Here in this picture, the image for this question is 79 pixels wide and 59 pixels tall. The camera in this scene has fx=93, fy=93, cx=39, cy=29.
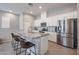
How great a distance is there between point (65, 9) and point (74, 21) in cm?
80

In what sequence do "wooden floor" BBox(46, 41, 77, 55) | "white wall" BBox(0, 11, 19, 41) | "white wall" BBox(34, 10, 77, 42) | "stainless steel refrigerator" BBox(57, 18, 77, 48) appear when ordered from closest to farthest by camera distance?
"wooden floor" BBox(46, 41, 77, 55), "white wall" BBox(0, 11, 19, 41), "stainless steel refrigerator" BBox(57, 18, 77, 48), "white wall" BBox(34, 10, 77, 42)

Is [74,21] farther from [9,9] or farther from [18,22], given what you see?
[9,9]

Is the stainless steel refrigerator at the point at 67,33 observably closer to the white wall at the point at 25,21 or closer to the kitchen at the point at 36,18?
the kitchen at the point at 36,18

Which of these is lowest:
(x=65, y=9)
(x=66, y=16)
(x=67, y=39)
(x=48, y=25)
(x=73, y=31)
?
(x=67, y=39)

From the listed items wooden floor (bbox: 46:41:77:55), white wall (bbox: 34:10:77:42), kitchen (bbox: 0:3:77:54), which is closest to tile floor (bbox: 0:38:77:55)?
wooden floor (bbox: 46:41:77:55)

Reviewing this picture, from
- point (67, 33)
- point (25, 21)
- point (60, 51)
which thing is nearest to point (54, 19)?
point (67, 33)

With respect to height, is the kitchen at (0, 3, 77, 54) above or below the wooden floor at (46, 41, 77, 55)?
above

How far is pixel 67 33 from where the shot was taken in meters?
4.64

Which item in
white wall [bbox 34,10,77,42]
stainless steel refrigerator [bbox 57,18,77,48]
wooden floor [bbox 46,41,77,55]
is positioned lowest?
wooden floor [bbox 46,41,77,55]

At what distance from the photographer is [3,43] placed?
513 cm

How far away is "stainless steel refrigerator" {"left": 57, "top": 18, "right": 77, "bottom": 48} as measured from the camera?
4.43 metres

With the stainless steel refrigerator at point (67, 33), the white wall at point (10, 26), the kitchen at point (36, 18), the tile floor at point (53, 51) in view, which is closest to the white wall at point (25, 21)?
the kitchen at point (36, 18)

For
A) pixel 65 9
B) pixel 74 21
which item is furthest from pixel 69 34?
pixel 65 9

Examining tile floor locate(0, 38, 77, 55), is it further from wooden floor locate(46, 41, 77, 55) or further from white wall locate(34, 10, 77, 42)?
white wall locate(34, 10, 77, 42)
